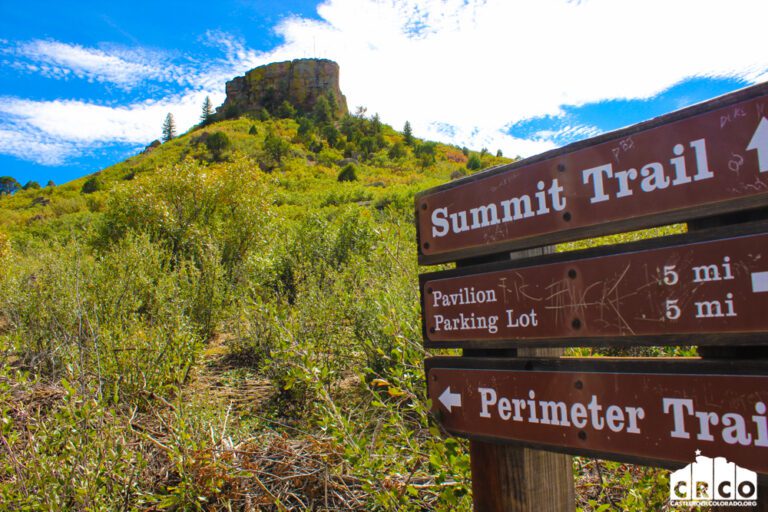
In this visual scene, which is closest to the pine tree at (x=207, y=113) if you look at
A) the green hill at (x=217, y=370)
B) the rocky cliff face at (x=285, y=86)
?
the rocky cliff face at (x=285, y=86)

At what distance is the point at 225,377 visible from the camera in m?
4.72

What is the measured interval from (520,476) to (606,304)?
61 centimetres

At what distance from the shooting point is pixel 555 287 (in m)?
1.46

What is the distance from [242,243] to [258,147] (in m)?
37.1

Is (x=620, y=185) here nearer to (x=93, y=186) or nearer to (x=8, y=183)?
(x=93, y=186)

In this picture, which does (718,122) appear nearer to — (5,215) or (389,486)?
(389,486)

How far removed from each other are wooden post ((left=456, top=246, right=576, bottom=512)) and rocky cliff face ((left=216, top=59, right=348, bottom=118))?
249ft

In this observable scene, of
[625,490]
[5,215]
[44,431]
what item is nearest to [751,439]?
[625,490]

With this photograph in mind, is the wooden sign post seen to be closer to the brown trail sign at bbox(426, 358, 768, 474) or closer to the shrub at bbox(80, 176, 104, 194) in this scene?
the brown trail sign at bbox(426, 358, 768, 474)

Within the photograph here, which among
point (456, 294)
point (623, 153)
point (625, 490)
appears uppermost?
point (623, 153)

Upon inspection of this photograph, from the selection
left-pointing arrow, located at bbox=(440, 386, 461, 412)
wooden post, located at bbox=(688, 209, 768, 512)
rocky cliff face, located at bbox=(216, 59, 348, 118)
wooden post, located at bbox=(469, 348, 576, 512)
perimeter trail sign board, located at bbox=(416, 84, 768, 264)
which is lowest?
wooden post, located at bbox=(469, 348, 576, 512)

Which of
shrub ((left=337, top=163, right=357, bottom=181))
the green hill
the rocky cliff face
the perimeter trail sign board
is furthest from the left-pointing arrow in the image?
the rocky cliff face

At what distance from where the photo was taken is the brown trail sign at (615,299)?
116cm

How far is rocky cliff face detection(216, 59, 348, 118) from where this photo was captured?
75812 millimetres
